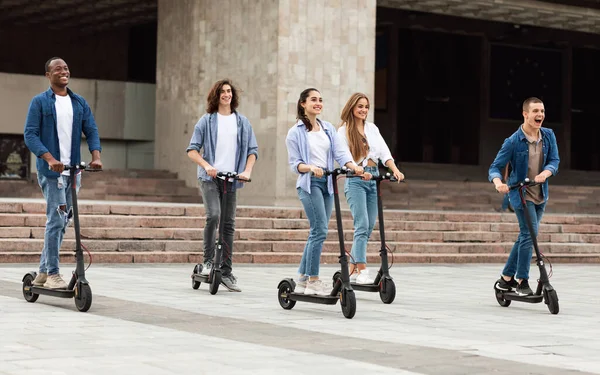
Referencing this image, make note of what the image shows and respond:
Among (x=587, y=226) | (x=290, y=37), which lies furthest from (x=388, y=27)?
(x=587, y=226)

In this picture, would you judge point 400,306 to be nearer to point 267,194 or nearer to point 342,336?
point 342,336

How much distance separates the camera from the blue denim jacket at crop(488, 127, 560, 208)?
938 cm

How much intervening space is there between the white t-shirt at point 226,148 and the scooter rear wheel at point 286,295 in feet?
5.26

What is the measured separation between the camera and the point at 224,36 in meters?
24.2

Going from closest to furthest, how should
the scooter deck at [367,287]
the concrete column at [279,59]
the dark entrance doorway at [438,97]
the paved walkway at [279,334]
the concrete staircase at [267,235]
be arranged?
the paved walkway at [279,334]
the scooter deck at [367,287]
the concrete staircase at [267,235]
the concrete column at [279,59]
the dark entrance doorway at [438,97]

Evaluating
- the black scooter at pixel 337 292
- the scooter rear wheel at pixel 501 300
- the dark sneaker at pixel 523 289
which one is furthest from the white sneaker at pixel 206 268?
the dark sneaker at pixel 523 289

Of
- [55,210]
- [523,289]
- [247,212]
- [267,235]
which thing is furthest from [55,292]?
[247,212]

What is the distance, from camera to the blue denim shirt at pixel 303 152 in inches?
339

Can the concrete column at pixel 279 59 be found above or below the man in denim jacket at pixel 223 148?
above

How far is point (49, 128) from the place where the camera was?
8.50m

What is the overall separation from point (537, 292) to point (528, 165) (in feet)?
3.61

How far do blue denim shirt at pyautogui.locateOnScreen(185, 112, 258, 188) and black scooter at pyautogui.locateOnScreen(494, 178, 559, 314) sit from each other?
7.98 feet

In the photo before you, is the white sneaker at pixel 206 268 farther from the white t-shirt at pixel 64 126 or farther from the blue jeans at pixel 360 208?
the white t-shirt at pixel 64 126

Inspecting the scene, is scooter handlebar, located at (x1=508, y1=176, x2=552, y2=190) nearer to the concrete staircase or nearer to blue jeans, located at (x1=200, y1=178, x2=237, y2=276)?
blue jeans, located at (x1=200, y1=178, x2=237, y2=276)
